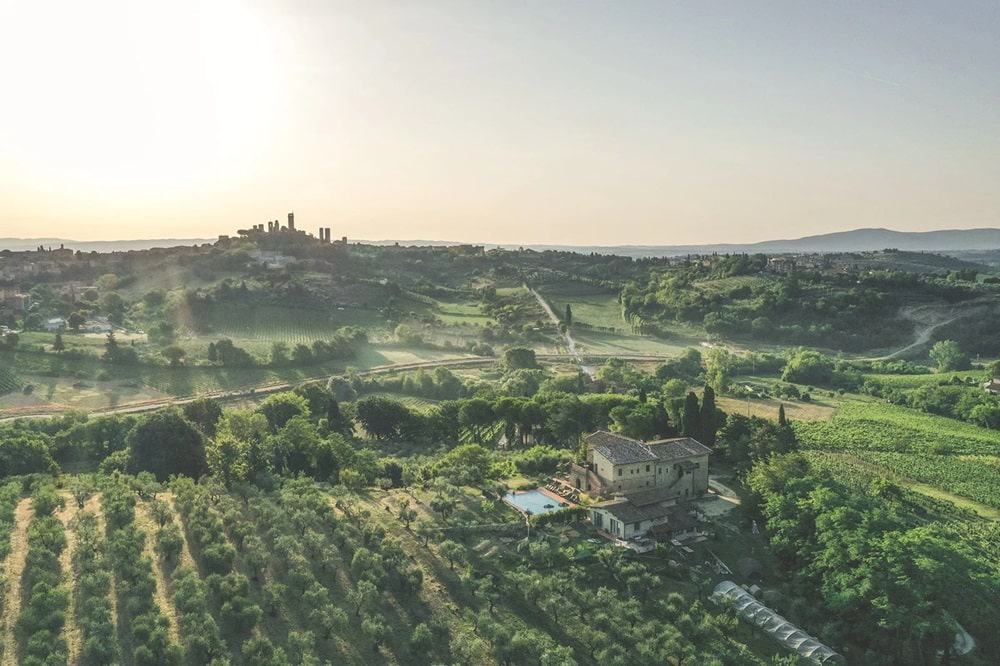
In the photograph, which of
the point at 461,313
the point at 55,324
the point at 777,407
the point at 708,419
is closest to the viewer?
the point at 708,419

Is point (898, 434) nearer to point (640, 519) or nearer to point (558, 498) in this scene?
point (640, 519)

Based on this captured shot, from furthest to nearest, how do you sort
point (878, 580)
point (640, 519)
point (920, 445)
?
point (920, 445) → point (640, 519) → point (878, 580)

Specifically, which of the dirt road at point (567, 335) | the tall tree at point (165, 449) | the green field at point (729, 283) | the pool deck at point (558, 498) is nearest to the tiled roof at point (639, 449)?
the pool deck at point (558, 498)

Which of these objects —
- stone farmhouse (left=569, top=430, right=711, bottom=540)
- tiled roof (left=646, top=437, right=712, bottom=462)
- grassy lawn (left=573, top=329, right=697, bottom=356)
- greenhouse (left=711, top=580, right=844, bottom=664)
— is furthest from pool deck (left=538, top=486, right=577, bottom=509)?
grassy lawn (left=573, top=329, right=697, bottom=356)

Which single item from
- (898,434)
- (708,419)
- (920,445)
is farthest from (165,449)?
(898,434)

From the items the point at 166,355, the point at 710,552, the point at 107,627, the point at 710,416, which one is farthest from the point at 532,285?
the point at 107,627

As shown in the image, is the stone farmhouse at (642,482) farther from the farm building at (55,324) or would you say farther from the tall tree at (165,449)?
the farm building at (55,324)

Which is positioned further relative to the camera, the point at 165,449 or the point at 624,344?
the point at 624,344
